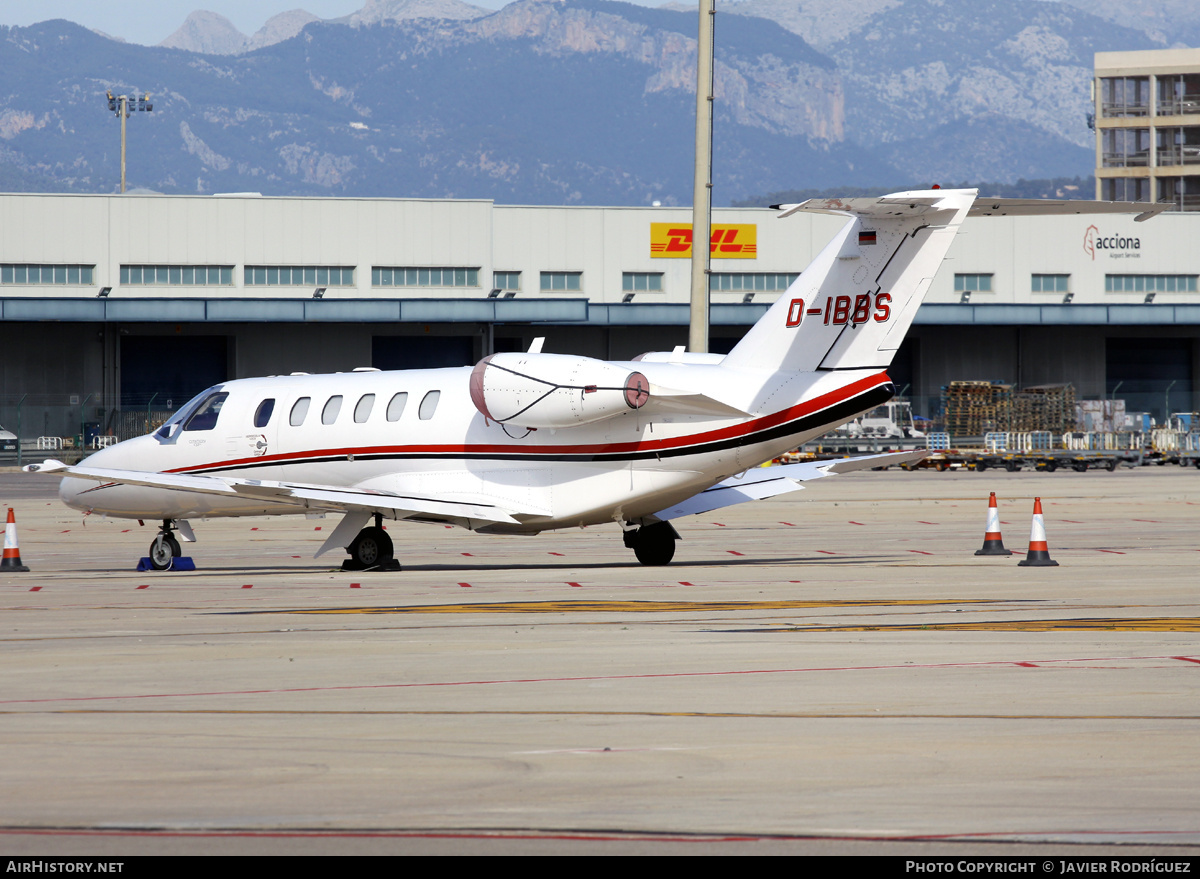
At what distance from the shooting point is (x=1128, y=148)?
381 ft

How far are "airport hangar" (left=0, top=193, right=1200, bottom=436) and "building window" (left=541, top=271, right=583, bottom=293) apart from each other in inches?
4.3

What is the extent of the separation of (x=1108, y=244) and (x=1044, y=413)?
56.3 ft

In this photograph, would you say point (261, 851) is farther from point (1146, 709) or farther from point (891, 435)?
point (891, 435)

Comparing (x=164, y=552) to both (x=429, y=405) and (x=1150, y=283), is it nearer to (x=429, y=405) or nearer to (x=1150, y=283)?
(x=429, y=405)

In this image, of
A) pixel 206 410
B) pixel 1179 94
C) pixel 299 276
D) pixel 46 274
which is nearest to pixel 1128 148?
pixel 1179 94

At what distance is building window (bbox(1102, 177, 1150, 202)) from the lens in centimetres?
11500

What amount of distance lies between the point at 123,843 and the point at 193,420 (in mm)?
17193

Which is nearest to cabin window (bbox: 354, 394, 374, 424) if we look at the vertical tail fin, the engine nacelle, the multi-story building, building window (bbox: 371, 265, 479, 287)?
the engine nacelle

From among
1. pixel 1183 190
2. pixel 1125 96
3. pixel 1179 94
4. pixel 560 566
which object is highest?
pixel 1125 96

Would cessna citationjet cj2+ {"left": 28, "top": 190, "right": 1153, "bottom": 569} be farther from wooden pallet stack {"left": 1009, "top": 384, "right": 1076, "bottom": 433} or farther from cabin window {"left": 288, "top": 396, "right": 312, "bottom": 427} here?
wooden pallet stack {"left": 1009, "top": 384, "right": 1076, "bottom": 433}

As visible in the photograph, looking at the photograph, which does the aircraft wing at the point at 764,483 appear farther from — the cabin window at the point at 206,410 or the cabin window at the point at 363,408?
the cabin window at the point at 206,410

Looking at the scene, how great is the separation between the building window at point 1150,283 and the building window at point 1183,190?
130 ft

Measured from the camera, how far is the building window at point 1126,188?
115000 millimetres

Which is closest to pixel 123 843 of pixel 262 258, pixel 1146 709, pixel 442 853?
pixel 442 853
